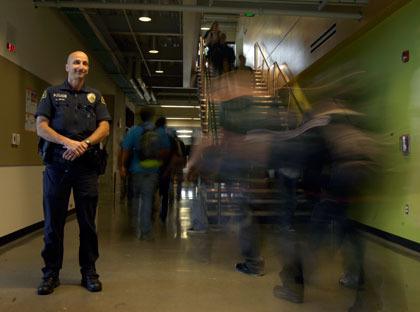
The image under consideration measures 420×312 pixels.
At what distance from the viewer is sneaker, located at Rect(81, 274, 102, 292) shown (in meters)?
3.37

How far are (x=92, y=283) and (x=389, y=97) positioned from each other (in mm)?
3224

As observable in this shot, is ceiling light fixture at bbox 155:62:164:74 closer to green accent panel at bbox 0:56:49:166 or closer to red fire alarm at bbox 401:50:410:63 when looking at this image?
green accent panel at bbox 0:56:49:166

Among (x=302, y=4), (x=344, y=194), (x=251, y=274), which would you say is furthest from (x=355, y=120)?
(x=302, y=4)

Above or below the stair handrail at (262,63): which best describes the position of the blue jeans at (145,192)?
below

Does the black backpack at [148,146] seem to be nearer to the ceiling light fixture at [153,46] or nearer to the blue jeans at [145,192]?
the blue jeans at [145,192]

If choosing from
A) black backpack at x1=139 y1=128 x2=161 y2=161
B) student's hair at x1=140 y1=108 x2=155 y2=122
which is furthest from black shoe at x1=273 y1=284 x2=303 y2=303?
student's hair at x1=140 y1=108 x2=155 y2=122

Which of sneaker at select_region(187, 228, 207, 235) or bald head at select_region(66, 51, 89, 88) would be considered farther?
sneaker at select_region(187, 228, 207, 235)

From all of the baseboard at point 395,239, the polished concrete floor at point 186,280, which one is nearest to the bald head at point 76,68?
the polished concrete floor at point 186,280

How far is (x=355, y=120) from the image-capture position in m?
2.73

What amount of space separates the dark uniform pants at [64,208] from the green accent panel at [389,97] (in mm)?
1790

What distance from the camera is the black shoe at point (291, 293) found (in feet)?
10.5

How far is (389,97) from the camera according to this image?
Answer: 15.1 feet

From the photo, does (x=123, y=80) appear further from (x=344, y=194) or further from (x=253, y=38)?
(x=344, y=194)

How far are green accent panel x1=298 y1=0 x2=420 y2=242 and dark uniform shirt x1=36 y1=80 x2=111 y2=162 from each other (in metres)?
1.68
